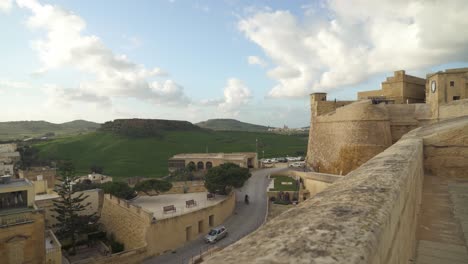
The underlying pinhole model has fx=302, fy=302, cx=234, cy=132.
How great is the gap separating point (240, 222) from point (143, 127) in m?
56.5

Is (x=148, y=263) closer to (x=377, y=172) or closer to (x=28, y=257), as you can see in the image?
(x=28, y=257)

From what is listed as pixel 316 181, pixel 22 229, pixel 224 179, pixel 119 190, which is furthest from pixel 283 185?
pixel 22 229

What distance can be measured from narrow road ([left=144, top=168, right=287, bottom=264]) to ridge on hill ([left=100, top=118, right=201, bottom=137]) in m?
42.9

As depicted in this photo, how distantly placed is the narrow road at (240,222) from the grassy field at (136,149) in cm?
1847

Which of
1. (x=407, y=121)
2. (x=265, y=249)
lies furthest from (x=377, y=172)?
(x=407, y=121)

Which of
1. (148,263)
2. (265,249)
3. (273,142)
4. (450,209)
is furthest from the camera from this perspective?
(273,142)

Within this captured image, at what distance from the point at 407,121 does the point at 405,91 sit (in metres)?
6.73

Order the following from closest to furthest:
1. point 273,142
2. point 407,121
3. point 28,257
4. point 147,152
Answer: point 28,257 < point 407,121 < point 147,152 < point 273,142

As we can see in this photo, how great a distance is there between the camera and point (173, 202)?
2233cm

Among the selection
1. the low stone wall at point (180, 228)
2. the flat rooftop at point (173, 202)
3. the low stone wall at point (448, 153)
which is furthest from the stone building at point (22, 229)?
the low stone wall at point (448, 153)

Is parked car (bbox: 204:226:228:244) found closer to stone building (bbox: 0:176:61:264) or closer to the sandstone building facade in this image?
stone building (bbox: 0:176:61:264)

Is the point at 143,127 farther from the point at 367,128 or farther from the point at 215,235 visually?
the point at 367,128

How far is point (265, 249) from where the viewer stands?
1.67m

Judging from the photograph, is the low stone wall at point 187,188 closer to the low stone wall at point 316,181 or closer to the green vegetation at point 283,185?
the green vegetation at point 283,185
